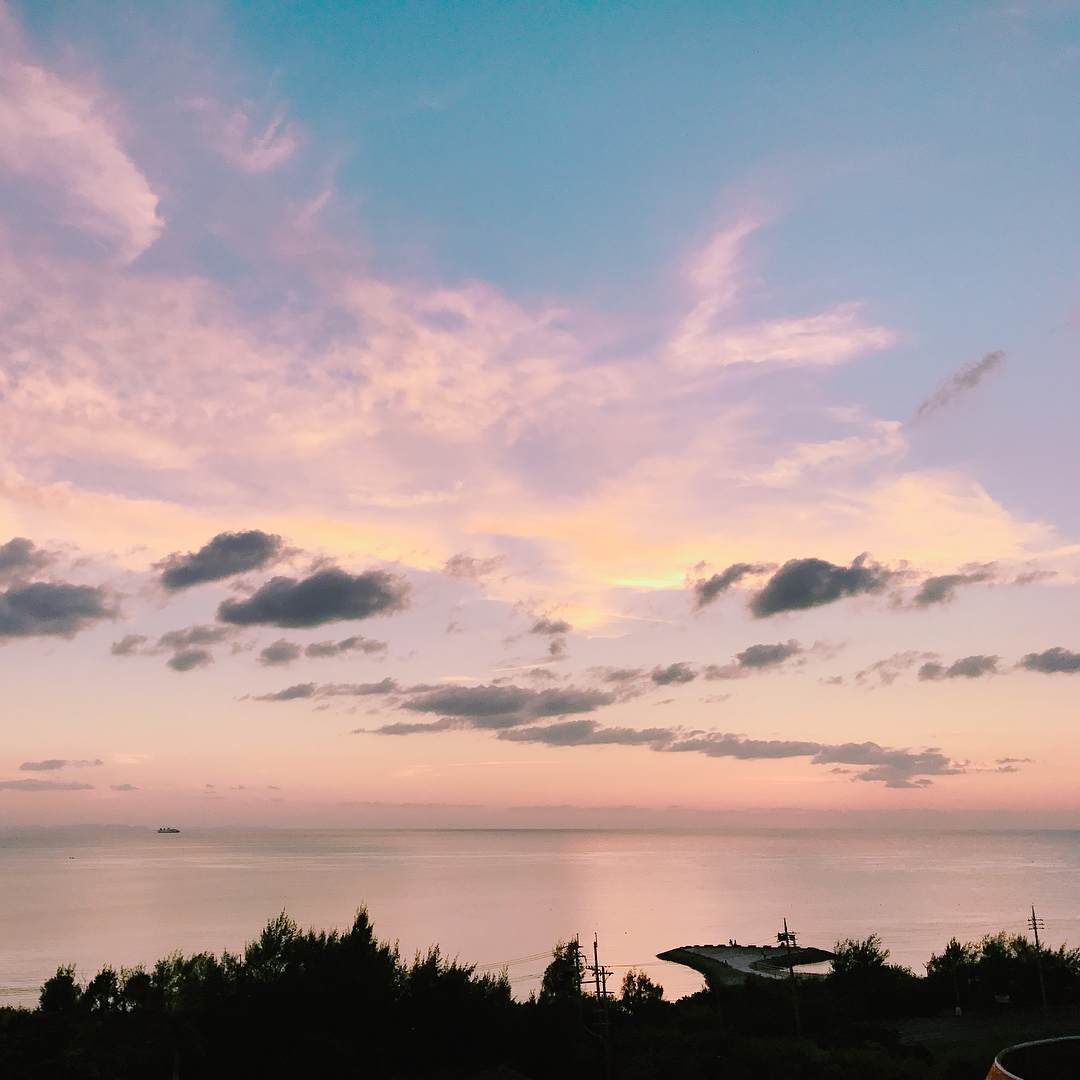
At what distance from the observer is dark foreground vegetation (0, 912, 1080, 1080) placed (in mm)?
45156

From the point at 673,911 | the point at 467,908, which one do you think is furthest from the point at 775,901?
the point at 467,908

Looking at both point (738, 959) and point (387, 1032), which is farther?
point (738, 959)

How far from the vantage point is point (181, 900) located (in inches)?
7101

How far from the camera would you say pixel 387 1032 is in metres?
52.8

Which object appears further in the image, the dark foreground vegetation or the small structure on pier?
the small structure on pier

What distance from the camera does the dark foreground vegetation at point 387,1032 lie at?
4516 centimetres

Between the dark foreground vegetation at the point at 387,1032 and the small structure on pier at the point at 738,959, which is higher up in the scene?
the dark foreground vegetation at the point at 387,1032

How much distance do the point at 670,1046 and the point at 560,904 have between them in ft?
468

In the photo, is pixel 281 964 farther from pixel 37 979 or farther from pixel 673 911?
pixel 673 911

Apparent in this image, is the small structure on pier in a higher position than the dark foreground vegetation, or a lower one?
lower

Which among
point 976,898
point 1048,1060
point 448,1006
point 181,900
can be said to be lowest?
point 976,898

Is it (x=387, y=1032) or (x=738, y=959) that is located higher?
(x=387, y=1032)

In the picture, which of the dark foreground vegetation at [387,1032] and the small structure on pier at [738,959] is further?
the small structure on pier at [738,959]

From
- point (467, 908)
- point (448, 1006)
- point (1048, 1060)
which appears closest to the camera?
point (1048, 1060)
